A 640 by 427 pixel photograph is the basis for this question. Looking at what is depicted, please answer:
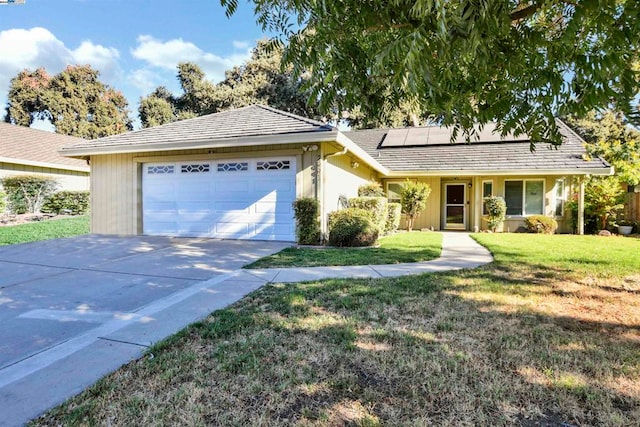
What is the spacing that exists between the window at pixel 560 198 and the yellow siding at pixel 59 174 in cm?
2281

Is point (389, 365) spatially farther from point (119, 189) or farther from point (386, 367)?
point (119, 189)

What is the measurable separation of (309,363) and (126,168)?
10.9 metres

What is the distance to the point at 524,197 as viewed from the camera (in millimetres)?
14195

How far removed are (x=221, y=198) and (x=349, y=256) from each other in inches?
186

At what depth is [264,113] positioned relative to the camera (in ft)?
36.6

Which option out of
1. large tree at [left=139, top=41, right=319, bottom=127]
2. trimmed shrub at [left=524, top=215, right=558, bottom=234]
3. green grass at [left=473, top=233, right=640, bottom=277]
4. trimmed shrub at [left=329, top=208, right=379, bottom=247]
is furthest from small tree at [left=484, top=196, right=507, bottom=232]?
large tree at [left=139, top=41, right=319, bottom=127]

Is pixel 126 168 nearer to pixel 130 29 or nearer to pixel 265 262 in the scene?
pixel 265 262

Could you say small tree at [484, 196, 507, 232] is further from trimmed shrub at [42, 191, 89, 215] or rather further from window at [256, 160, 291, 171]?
trimmed shrub at [42, 191, 89, 215]

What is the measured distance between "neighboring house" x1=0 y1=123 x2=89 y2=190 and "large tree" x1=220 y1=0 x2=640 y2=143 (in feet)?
61.8

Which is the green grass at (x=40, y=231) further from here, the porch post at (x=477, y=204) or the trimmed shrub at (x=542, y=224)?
the trimmed shrub at (x=542, y=224)

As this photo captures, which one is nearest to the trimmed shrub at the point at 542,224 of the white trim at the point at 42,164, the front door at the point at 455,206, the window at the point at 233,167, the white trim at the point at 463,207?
the white trim at the point at 463,207

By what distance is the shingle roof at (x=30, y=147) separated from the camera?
16.5 metres

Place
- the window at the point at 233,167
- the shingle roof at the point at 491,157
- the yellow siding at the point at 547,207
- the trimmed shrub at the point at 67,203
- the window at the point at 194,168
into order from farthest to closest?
1. the trimmed shrub at the point at 67,203
2. the yellow siding at the point at 547,207
3. the shingle roof at the point at 491,157
4. the window at the point at 194,168
5. the window at the point at 233,167

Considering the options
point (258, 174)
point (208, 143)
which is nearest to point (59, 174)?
point (208, 143)
